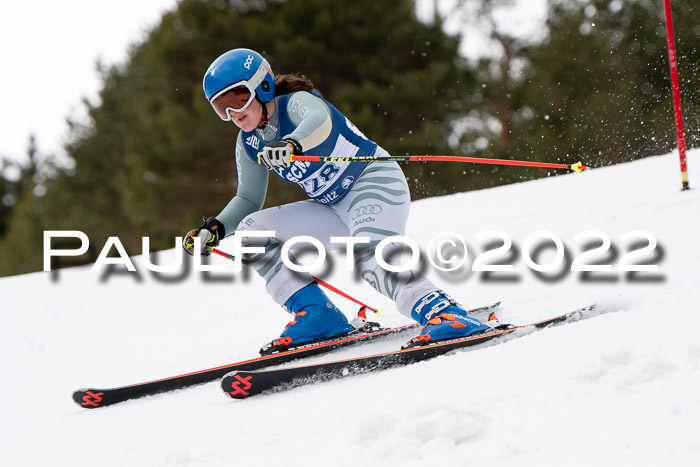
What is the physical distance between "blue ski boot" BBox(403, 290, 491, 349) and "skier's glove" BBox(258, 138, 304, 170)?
80cm

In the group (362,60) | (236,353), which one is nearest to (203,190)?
(362,60)

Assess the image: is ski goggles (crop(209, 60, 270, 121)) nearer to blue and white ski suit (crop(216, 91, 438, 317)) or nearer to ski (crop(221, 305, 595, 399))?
blue and white ski suit (crop(216, 91, 438, 317))

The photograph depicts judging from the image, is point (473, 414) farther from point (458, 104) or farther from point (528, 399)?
point (458, 104)

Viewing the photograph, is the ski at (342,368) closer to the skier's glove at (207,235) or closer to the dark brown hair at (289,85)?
the skier's glove at (207,235)

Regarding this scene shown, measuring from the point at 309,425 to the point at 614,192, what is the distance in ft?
17.4

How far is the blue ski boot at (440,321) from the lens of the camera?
277 centimetres

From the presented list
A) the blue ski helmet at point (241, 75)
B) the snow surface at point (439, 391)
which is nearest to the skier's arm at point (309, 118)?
the blue ski helmet at point (241, 75)

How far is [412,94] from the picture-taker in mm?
15672

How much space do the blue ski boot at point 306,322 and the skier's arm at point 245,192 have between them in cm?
49

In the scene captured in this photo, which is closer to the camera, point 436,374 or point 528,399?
point 528,399

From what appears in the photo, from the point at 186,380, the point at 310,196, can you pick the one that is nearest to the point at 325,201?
the point at 310,196

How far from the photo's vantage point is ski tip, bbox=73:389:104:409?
3057 millimetres

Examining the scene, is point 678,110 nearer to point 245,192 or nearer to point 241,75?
point 245,192

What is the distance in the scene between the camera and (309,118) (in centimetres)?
296
